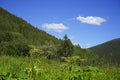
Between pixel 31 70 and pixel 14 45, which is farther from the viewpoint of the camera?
pixel 14 45

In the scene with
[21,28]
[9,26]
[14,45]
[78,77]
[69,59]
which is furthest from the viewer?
[21,28]

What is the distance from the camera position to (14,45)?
25984 millimetres

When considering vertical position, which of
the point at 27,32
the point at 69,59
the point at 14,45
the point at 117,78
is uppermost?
the point at 27,32

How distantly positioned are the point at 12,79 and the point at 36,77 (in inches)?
58.7

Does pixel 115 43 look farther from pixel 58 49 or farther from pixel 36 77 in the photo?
pixel 36 77

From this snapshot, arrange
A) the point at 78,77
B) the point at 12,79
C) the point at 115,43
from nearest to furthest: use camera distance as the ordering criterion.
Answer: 1. the point at 12,79
2. the point at 78,77
3. the point at 115,43

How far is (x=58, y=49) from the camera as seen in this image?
27.3 m

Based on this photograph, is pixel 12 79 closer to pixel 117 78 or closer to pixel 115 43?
pixel 117 78

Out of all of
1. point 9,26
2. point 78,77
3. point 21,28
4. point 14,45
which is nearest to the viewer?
point 78,77

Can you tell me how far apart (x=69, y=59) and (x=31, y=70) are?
1890 millimetres

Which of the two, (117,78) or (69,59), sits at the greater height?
(69,59)

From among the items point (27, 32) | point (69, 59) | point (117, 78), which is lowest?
point (117, 78)

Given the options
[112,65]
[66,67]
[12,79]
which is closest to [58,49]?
[112,65]

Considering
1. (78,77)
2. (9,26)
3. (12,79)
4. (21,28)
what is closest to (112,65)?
(78,77)
